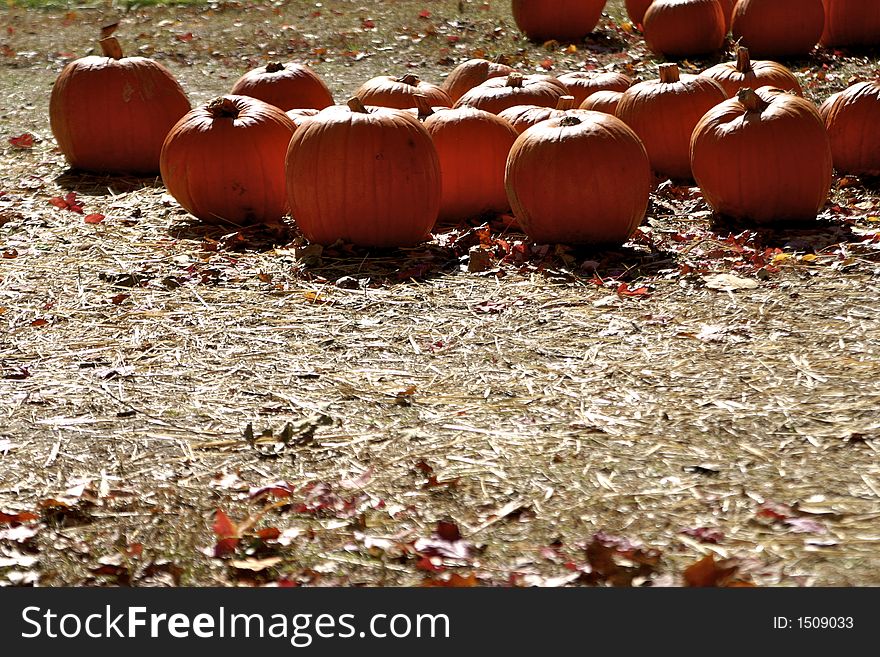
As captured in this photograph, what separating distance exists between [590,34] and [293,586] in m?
9.41

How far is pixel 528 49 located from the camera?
10.7 m

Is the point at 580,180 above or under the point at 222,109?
under

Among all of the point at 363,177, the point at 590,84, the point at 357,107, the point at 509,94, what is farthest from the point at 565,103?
the point at 363,177

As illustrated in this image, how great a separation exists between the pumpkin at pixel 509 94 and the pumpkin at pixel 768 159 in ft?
4.41

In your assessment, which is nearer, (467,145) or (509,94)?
(467,145)

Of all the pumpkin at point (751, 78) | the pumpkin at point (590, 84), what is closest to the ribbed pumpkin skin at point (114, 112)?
the pumpkin at point (590, 84)

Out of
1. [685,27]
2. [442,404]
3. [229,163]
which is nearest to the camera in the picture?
[442,404]

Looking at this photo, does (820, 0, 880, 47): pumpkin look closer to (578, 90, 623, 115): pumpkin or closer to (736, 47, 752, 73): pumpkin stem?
(736, 47, 752, 73): pumpkin stem

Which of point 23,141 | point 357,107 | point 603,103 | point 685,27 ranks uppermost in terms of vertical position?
point 685,27

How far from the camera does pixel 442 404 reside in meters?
3.72

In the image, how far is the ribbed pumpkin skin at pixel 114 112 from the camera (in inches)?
270

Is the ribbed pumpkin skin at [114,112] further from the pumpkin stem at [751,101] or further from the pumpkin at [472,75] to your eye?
the pumpkin stem at [751,101]

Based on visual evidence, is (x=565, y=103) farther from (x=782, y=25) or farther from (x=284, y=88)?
(x=782, y=25)

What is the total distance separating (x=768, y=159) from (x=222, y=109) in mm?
2872
